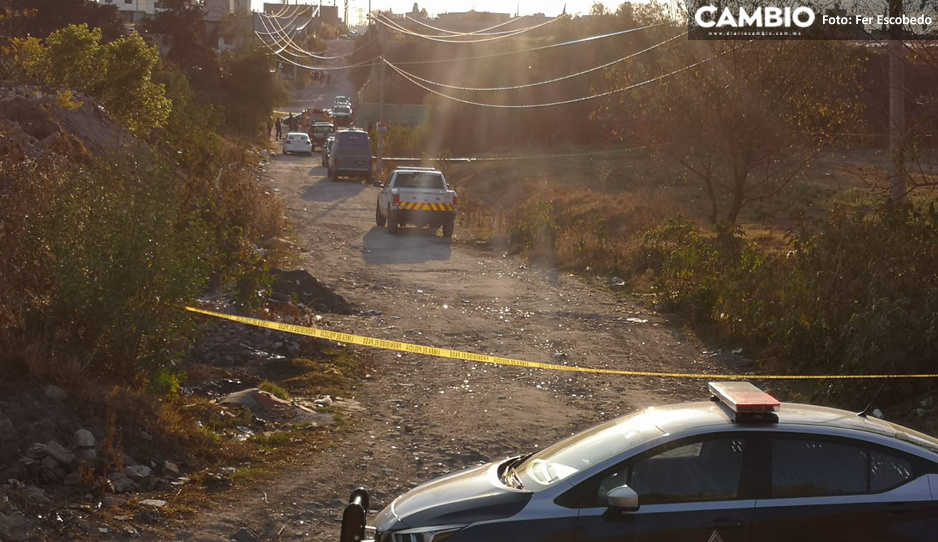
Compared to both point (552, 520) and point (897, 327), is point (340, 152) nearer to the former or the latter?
point (897, 327)

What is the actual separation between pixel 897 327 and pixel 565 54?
59205mm

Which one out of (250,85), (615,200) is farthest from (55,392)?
(250,85)

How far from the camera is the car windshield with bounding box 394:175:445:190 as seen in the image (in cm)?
2762

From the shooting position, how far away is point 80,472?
7492 millimetres

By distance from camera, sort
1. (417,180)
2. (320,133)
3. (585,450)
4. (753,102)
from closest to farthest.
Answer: (585,450) < (753,102) < (417,180) < (320,133)

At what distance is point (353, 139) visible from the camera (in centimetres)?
4331

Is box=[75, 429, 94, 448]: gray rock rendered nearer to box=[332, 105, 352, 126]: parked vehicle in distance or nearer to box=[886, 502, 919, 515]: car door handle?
box=[886, 502, 919, 515]: car door handle

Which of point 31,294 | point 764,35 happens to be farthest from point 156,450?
point 764,35

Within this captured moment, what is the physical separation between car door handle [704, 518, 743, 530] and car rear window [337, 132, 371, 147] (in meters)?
39.2

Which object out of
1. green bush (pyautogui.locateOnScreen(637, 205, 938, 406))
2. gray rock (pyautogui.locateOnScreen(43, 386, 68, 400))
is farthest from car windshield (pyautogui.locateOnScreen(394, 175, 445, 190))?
gray rock (pyautogui.locateOnScreen(43, 386, 68, 400))

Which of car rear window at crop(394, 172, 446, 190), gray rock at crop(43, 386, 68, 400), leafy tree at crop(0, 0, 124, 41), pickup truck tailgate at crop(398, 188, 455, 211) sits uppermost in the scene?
A: leafy tree at crop(0, 0, 124, 41)

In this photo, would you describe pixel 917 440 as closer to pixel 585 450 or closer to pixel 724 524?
pixel 724 524

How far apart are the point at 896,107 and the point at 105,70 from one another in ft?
53.8

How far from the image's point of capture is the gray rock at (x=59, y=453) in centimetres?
760
